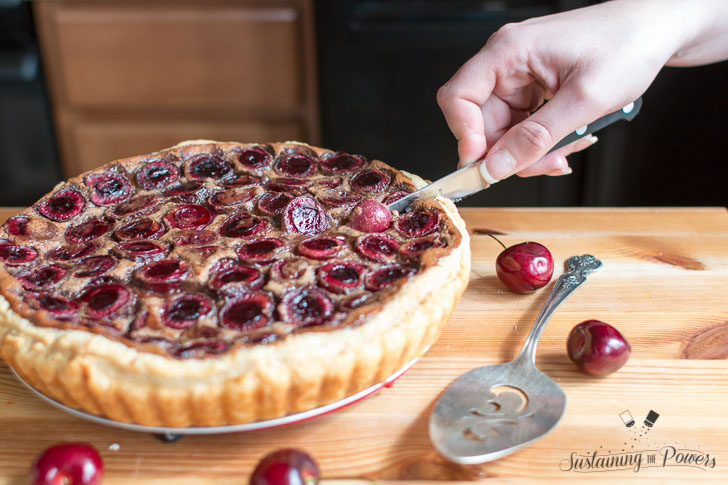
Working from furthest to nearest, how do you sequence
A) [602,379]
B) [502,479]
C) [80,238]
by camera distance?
[80,238]
[602,379]
[502,479]

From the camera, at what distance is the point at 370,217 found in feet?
4.90

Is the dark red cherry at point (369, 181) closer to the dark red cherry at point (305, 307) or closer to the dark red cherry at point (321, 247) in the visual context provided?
the dark red cherry at point (321, 247)

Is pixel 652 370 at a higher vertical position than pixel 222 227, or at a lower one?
lower

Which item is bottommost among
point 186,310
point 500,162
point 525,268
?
point 525,268

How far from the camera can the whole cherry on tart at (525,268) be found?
164cm

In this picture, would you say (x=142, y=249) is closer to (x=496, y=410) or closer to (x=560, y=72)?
(x=496, y=410)

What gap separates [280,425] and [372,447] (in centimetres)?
19

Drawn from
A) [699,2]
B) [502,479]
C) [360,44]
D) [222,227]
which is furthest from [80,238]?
[360,44]

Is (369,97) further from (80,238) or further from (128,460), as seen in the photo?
(128,460)

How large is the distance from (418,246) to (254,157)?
64 cm

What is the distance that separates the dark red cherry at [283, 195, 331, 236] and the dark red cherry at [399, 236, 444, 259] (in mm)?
221

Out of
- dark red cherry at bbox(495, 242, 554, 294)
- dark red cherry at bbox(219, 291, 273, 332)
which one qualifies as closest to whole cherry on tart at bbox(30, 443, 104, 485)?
dark red cherry at bbox(219, 291, 273, 332)

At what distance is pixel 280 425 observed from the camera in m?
1.24

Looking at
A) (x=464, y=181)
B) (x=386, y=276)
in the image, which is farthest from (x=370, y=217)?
(x=464, y=181)
